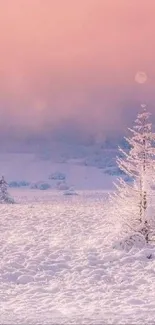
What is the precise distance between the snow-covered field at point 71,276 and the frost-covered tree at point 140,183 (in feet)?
3.68

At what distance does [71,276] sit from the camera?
14523 mm

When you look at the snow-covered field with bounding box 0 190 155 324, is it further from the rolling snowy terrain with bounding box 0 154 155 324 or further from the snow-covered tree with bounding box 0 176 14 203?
the snow-covered tree with bounding box 0 176 14 203

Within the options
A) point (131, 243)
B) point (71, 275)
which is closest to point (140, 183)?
point (131, 243)

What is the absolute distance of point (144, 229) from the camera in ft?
60.4

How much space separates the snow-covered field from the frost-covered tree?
1122mm

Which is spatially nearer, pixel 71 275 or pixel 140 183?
pixel 71 275

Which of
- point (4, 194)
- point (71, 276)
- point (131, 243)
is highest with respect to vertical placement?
point (4, 194)

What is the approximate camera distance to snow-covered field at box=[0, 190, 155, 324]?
10094mm

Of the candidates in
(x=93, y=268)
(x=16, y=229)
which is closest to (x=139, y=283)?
(x=93, y=268)

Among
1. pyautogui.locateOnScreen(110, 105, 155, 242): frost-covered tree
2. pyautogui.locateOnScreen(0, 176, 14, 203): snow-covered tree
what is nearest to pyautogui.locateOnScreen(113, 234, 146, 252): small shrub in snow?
pyautogui.locateOnScreen(110, 105, 155, 242): frost-covered tree

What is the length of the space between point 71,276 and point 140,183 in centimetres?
552

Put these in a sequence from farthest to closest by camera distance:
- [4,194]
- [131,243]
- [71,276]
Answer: [4,194] → [131,243] → [71,276]

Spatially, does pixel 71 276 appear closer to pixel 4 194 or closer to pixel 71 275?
pixel 71 275

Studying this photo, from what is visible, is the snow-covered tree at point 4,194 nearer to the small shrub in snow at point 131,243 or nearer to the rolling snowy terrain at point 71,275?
the rolling snowy terrain at point 71,275
